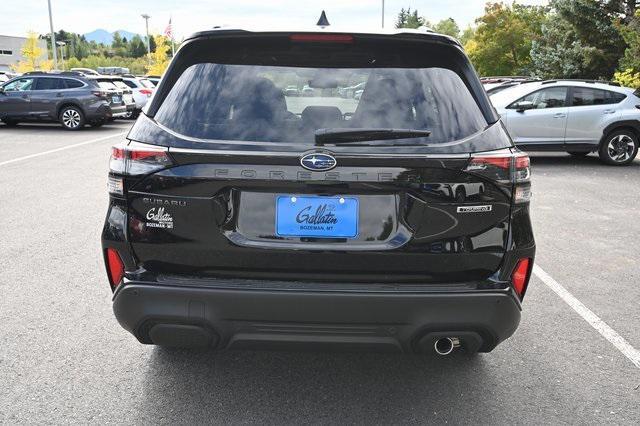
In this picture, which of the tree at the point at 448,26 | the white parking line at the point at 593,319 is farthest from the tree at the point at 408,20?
the white parking line at the point at 593,319

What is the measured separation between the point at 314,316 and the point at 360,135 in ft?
2.63

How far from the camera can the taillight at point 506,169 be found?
2.72 metres

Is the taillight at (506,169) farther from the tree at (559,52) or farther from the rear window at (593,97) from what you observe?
the tree at (559,52)

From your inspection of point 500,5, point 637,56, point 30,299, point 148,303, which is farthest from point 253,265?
point 500,5

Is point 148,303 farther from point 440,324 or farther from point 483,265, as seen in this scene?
point 483,265

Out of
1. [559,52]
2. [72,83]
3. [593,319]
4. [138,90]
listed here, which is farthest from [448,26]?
[593,319]

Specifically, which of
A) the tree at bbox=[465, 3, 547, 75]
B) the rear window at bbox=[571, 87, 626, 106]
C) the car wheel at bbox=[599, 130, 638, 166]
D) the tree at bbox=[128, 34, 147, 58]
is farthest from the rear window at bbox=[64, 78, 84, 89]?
the tree at bbox=[128, 34, 147, 58]

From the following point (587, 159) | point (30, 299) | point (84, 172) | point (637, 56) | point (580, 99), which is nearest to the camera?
point (30, 299)

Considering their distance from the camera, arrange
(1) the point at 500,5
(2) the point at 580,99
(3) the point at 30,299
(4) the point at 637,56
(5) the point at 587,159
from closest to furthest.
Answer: (3) the point at 30,299 < (2) the point at 580,99 < (5) the point at 587,159 < (4) the point at 637,56 < (1) the point at 500,5

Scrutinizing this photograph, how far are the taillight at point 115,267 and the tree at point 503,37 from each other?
146 feet

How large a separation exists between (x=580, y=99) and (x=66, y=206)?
1023 centimetres

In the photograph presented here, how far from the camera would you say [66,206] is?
7898 millimetres

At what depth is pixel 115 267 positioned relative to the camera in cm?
288

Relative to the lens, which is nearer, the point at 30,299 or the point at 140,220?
the point at 140,220
